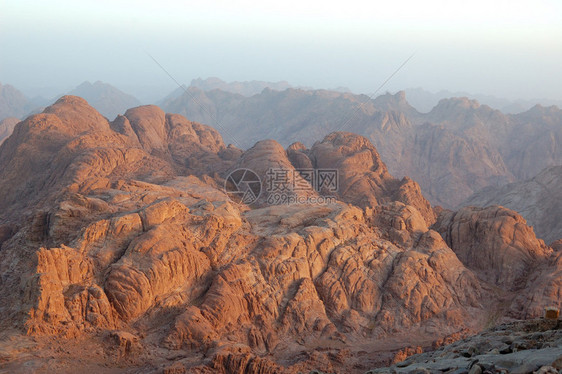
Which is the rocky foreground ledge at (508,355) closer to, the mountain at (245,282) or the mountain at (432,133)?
the mountain at (245,282)

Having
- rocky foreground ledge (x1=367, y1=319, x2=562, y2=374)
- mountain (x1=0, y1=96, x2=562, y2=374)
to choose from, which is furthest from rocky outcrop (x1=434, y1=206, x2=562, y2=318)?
rocky foreground ledge (x1=367, y1=319, x2=562, y2=374)

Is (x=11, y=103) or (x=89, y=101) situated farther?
(x=89, y=101)

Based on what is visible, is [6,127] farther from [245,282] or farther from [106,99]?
[245,282]

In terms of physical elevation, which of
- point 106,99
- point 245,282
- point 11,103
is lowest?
point 245,282

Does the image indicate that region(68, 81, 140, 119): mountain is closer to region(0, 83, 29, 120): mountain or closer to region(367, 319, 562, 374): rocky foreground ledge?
region(0, 83, 29, 120): mountain

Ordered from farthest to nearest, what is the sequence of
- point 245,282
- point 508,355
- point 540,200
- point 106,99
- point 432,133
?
point 106,99
point 432,133
point 540,200
point 245,282
point 508,355

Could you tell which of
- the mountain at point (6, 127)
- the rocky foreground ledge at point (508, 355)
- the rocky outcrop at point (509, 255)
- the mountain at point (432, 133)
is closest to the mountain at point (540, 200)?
the mountain at point (432, 133)

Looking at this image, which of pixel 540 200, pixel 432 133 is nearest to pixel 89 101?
pixel 432 133
